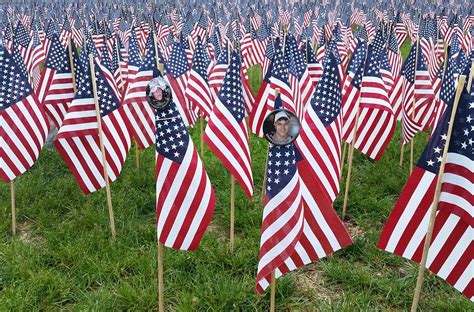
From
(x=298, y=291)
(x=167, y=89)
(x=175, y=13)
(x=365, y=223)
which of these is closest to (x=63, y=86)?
(x=167, y=89)

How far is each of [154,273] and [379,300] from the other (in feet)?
8.11

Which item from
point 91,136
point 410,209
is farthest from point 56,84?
point 410,209

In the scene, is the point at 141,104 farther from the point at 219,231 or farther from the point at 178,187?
the point at 178,187

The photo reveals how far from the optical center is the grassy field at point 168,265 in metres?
5.12

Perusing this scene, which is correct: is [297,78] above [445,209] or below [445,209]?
below

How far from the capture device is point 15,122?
20.2 feet

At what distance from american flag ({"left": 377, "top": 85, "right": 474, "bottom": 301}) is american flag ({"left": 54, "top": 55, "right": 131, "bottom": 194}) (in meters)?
3.64

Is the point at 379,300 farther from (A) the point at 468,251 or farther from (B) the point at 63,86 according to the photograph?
(B) the point at 63,86

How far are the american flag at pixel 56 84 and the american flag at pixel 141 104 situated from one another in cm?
80

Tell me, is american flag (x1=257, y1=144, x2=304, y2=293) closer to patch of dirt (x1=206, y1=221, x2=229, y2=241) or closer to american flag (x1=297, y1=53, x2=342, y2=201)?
american flag (x1=297, y1=53, x2=342, y2=201)

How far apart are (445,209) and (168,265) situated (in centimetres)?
323

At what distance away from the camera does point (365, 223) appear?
22.1 feet

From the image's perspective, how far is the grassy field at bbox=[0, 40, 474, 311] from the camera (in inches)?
202

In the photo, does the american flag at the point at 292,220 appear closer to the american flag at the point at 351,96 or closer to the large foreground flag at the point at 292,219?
the large foreground flag at the point at 292,219
